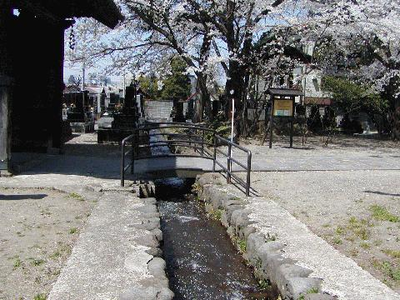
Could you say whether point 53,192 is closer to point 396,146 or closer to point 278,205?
point 278,205

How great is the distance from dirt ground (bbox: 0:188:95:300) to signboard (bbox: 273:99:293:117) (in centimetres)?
993

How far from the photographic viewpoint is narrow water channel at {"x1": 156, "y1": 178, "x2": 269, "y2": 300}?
5.17 metres

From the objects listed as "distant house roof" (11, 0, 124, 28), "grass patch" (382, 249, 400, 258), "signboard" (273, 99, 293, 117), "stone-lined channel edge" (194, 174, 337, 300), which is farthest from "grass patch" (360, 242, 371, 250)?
"signboard" (273, 99, 293, 117)

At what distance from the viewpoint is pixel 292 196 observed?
27.3 ft

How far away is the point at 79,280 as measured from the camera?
3986mm

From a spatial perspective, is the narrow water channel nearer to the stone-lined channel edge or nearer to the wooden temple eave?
the stone-lined channel edge

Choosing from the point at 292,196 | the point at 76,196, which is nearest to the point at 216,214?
the point at 292,196

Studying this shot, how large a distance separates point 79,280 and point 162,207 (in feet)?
A: 17.2

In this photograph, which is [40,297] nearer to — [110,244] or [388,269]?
[110,244]

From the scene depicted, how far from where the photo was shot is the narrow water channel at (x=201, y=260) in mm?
5172

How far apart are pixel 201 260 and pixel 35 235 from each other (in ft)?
7.32

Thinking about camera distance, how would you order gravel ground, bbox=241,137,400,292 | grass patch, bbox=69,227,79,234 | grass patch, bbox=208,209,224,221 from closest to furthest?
1. gravel ground, bbox=241,137,400,292
2. grass patch, bbox=69,227,79,234
3. grass patch, bbox=208,209,224,221

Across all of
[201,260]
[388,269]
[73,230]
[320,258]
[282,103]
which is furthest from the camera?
[282,103]

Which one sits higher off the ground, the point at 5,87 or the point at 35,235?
the point at 5,87
